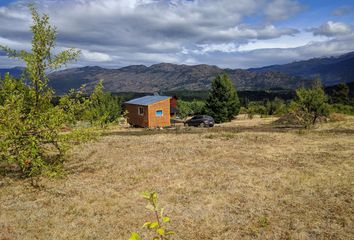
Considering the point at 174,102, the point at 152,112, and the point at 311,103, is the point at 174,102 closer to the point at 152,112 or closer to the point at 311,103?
the point at 152,112

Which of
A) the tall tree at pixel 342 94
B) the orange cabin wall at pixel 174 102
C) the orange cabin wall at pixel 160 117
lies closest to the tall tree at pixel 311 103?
the orange cabin wall at pixel 160 117

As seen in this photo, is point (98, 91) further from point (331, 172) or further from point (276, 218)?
point (331, 172)

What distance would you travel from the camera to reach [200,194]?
17219 millimetres

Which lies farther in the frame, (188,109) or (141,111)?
Answer: (188,109)

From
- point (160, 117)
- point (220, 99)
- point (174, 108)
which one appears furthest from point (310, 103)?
point (174, 108)

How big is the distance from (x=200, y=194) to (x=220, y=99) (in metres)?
56.4

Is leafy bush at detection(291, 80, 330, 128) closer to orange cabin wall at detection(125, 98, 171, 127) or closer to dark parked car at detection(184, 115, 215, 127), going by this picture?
dark parked car at detection(184, 115, 215, 127)

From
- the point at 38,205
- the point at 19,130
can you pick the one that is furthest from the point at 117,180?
the point at 19,130

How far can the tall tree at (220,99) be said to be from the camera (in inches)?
2805

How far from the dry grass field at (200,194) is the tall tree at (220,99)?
41939mm

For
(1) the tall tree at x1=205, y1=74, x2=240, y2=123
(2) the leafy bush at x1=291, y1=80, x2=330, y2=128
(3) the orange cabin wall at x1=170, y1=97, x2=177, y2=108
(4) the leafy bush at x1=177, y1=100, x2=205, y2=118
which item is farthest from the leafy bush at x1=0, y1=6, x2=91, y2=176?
(3) the orange cabin wall at x1=170, y1=97, x2=177, y2=108

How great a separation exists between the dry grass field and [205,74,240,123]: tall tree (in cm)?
4194

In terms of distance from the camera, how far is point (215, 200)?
16.2 m

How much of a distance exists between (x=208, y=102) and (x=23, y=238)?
6203 cm
